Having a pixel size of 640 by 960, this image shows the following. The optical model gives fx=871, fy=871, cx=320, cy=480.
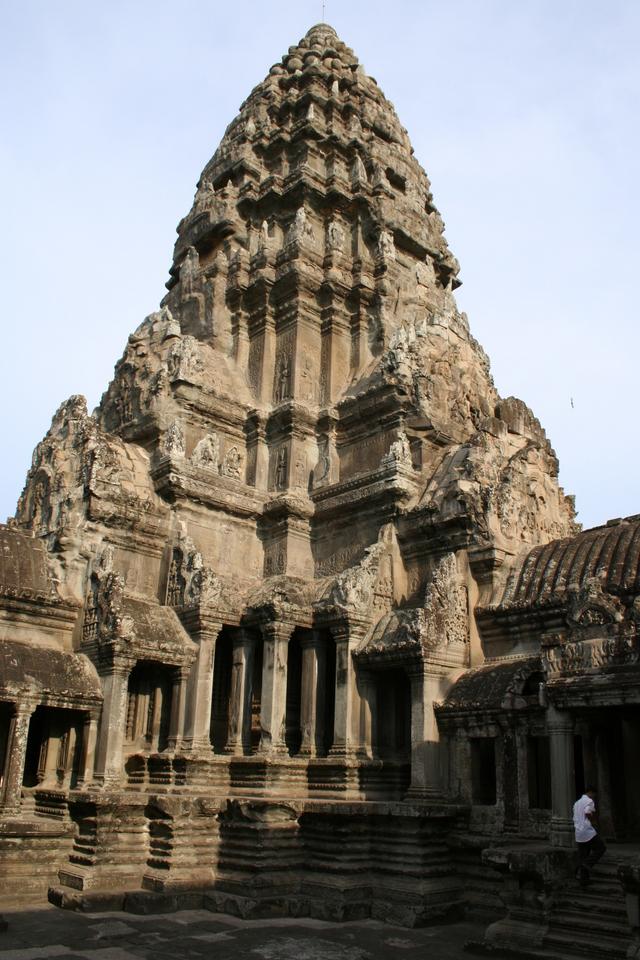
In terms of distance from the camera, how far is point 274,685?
1769cm

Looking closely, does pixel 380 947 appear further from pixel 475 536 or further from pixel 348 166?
pixel 348 166

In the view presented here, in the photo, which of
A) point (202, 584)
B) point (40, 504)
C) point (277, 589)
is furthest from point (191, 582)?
point (40, 504)

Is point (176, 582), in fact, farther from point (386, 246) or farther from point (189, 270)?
point (386, 246)

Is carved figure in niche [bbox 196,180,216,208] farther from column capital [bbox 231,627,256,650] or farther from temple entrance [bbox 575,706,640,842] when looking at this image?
temple entrance [bbox 575,706,640,842]

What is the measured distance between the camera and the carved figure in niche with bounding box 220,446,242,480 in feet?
70.6

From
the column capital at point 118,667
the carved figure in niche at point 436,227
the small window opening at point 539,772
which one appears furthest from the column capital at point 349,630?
the carved figure in niche at point 436,227

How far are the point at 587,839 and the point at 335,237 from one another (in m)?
18.0

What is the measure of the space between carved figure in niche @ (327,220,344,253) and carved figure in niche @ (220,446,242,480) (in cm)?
671

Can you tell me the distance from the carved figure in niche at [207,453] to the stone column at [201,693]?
437 cm

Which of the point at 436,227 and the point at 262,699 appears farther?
the point at 436,227

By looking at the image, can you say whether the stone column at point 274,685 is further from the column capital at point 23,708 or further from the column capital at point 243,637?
the column capital at point 23,708

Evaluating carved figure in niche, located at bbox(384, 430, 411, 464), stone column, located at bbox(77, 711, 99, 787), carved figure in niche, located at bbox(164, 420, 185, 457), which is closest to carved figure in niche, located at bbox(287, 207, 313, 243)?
carved figure in niche, located at bbox(164, 420, 185, 457)

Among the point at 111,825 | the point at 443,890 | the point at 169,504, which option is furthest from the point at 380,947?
the point at 169,504

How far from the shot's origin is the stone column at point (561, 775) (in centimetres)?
1226
